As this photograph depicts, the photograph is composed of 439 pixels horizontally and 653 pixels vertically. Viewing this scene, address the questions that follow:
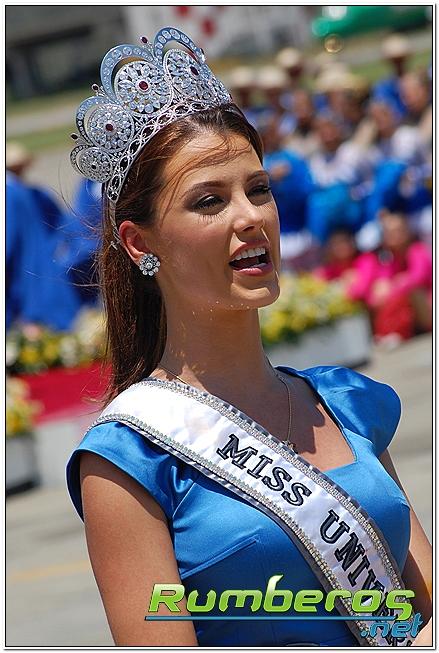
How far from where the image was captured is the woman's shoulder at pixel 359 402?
2.41 m

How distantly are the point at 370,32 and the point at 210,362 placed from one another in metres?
18.8

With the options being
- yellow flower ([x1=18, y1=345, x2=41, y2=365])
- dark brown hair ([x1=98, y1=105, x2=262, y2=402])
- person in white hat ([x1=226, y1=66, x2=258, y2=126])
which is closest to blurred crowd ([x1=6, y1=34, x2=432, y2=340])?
person in white hat ([x1=226, y1=66, x2=258, y2=126])

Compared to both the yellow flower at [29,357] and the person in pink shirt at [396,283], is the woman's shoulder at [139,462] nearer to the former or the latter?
the yellow flower at [29,357]

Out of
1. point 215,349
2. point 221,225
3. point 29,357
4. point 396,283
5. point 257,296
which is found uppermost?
point 221,225

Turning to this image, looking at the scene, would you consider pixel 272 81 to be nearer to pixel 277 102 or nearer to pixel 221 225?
pixel 277 102

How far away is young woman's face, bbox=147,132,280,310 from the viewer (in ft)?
7.39

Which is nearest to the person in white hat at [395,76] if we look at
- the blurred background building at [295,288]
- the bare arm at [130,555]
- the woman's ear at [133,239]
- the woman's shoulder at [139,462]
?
the blurred background building at [295,288]

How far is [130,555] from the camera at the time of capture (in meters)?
2.09

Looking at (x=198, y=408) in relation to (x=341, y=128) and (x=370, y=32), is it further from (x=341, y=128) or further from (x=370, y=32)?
(x=370, y=32)

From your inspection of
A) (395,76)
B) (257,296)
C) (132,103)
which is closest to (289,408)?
(257,296)

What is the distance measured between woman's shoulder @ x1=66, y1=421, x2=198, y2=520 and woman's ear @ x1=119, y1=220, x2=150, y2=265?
13.3 inches

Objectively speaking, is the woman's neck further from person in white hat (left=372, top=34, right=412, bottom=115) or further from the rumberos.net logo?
person in white hat (left=372, top=34, right=412, bottom=115)

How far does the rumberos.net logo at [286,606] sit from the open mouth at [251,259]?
52 centimetres

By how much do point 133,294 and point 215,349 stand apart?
0.72 feet
